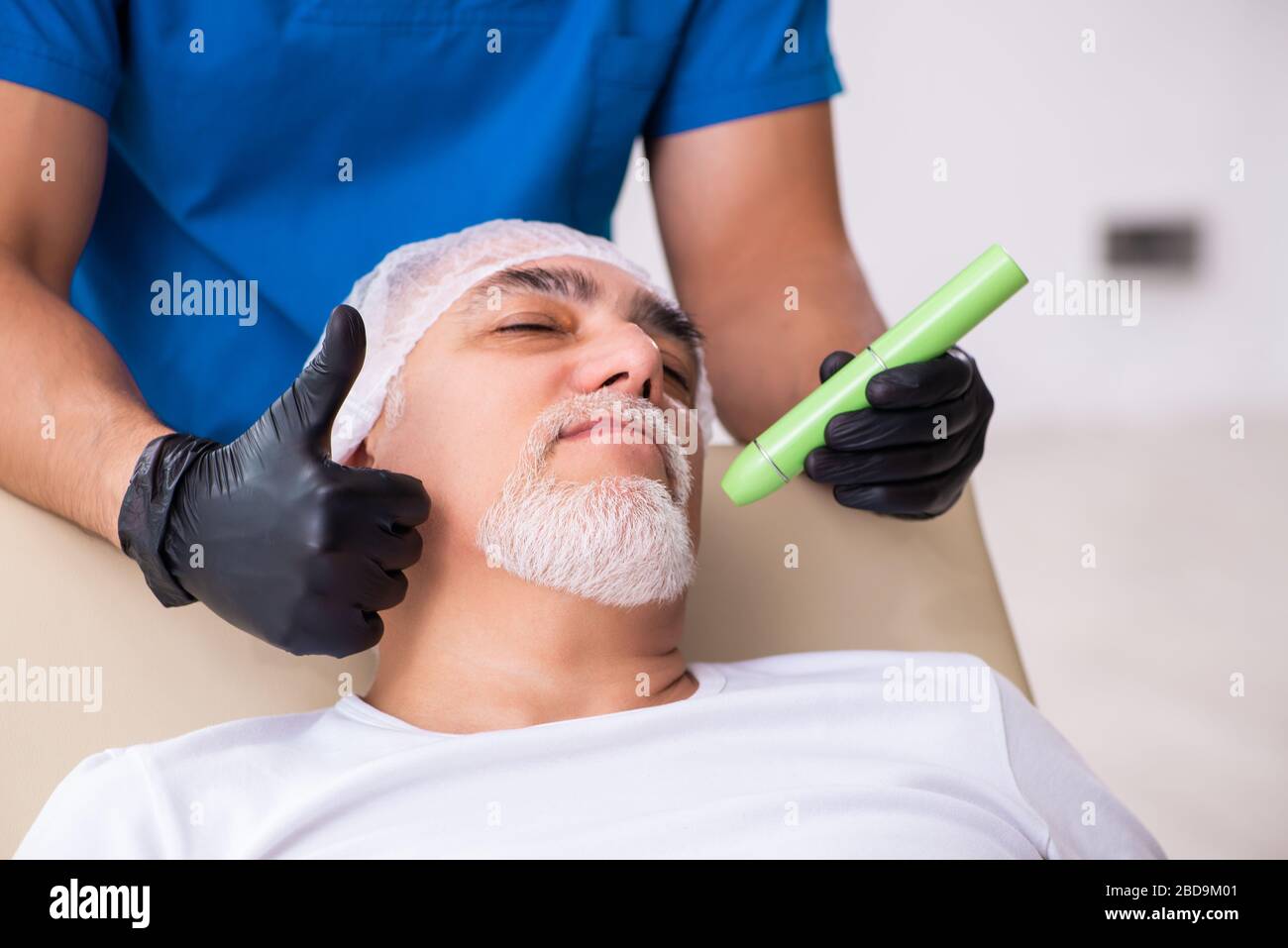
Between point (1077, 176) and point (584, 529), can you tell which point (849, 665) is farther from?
point (1077, 176)

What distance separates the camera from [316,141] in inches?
57.2

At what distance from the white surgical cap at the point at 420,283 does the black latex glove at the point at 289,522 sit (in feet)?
0.64

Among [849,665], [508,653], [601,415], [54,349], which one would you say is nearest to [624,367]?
[601,415]

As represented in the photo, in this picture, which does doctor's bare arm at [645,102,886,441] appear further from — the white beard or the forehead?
the white beard

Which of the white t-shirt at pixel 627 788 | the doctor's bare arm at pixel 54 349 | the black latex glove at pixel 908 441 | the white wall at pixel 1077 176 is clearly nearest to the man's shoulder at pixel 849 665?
the white t-shirt at pixel 627 788

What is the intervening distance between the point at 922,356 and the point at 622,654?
40cm

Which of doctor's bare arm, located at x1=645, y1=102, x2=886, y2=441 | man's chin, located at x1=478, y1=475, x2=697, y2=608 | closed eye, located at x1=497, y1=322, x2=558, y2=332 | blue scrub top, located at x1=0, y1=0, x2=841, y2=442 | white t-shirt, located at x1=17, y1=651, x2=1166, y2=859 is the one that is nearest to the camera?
white t-shirt, located at x1=17, y1=651, x2=1166, y2=859

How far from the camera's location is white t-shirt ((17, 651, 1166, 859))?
3.11ft

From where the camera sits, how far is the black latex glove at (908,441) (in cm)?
123

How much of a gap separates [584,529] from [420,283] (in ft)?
1.22

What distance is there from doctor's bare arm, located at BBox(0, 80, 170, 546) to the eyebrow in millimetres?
339

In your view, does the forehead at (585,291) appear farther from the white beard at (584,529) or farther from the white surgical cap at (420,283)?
the white beard at (584,529)

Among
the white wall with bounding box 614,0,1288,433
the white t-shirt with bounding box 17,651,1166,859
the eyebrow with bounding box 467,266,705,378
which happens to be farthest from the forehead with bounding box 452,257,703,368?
the white wall with bounding box 614,0,1288,433

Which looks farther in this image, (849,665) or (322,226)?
(322,226)
